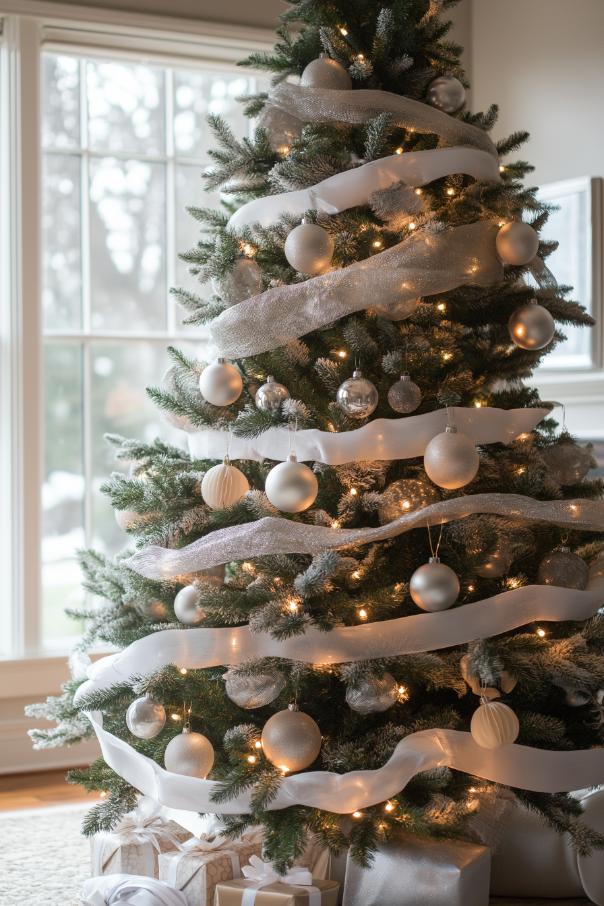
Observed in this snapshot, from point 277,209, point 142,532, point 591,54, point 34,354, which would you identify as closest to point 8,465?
point 34,354

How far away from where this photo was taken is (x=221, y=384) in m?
1.86

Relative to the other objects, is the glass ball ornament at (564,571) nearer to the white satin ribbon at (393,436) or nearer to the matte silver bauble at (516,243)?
the white satin ribbon at (393,436)

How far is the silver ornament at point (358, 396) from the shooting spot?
1783 millimetres

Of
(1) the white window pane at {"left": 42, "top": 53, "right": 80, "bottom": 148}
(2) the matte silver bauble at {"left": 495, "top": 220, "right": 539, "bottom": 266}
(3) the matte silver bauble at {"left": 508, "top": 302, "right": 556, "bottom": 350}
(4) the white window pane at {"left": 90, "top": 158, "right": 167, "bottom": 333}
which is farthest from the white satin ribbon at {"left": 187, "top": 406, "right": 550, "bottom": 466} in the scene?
(1) the white window pane at {"left": 42, "top": 53, "right": 80, "bottom": 148}

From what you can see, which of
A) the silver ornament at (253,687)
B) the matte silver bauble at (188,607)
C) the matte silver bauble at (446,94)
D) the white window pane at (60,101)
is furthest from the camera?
the white window pane at (60,101)

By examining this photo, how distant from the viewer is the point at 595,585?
6.11 feet

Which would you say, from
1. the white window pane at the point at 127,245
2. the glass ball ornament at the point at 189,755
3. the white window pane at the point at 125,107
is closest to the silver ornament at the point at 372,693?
the glass ball ornament at the point at 189,755

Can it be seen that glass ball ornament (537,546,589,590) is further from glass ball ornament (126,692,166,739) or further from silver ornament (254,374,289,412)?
glass ball ornament (126,692,166,739)

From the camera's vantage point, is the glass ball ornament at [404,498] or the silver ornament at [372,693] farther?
the glass ball ornament at [404,498]

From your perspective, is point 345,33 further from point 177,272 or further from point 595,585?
point 177,272

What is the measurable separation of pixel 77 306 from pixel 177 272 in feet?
1.13

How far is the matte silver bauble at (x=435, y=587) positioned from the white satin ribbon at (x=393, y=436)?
22cm

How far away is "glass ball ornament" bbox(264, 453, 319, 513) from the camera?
173 centimetres

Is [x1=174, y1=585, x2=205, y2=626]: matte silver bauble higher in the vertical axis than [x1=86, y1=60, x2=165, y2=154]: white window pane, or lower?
lower
